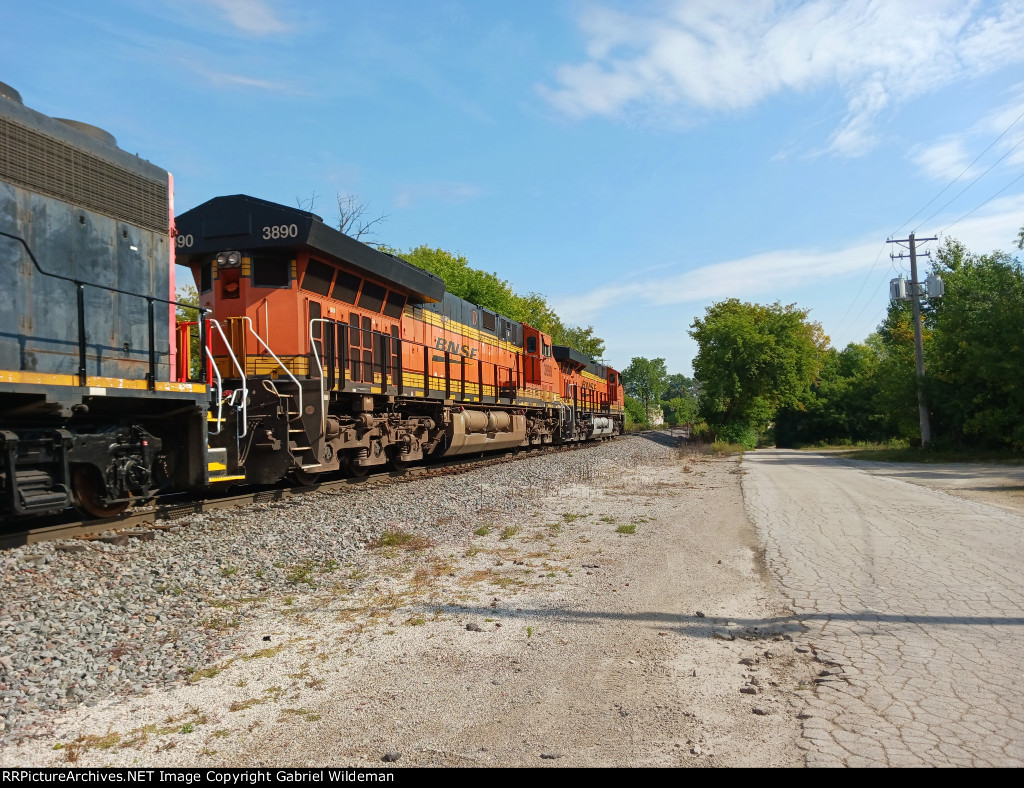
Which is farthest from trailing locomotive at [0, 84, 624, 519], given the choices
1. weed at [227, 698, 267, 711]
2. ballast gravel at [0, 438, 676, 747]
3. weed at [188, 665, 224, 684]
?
weed at [227, 698, 267, 711]

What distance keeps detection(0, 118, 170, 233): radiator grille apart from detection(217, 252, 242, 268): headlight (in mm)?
2167

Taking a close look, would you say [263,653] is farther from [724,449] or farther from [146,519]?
[724,449]

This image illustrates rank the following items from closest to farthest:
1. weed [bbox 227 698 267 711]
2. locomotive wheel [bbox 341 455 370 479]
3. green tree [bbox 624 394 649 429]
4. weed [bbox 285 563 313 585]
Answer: weed [bbox 227 698 267 711]
weed [bbox 285 563 313 585]
locomotive wheel [bbox 341 455 370 479]
green tree [bbox 624 394 649 429]

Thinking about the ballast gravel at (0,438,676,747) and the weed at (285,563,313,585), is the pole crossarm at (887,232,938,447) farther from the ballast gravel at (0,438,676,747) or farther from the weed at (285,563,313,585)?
the weed at (285,563,313,585)

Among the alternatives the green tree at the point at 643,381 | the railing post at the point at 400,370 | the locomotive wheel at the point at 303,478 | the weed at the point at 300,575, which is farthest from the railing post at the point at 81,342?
the green tree at the point at 643,381

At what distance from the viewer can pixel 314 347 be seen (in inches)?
393

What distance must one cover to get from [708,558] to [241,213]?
27.5 feet

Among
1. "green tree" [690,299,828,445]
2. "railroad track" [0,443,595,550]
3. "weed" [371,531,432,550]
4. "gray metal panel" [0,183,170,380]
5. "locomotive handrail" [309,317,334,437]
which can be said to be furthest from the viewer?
"green tree" [690,299,828,445]

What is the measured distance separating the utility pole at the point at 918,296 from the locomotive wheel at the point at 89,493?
25.9 metres

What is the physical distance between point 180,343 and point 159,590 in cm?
439

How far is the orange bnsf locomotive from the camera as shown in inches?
368

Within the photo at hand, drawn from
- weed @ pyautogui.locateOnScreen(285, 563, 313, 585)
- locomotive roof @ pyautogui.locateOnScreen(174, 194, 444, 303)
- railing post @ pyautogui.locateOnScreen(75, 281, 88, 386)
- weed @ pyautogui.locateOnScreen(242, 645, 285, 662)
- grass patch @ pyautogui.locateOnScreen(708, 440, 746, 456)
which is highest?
locomotive roof @ pyautogui.locateOnScreen(174, 194, 444, 303)

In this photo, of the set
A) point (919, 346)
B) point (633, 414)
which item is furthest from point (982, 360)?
point (633, 414)
